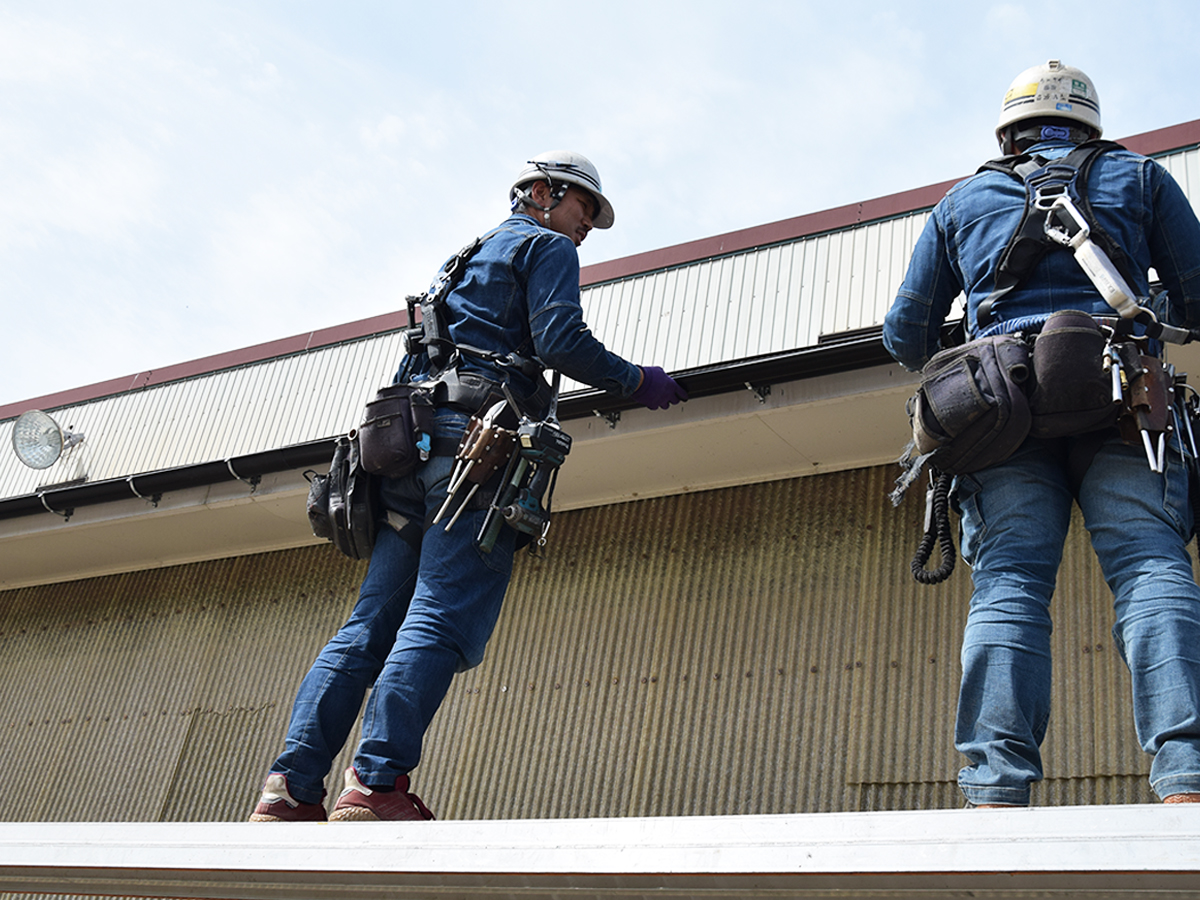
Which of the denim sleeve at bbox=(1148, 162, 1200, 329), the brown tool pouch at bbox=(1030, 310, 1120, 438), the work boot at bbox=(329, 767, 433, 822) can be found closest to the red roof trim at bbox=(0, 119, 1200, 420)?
the denim sleeve at bbox=(1148, 162, 1200, 329)

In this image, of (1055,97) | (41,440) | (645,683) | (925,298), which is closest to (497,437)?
(925,298)

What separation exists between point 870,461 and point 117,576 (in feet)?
18.3

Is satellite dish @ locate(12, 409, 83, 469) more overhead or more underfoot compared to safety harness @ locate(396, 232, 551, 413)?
more overhead

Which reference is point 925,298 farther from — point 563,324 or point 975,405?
point 563,324

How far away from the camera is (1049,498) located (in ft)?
10.2

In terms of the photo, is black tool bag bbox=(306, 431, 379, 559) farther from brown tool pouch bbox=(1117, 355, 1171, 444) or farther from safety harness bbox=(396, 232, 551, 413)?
brown tool pouch bbox=(1117, 355, 1171, 444)

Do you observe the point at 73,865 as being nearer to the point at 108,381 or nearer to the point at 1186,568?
the point at 1186,568

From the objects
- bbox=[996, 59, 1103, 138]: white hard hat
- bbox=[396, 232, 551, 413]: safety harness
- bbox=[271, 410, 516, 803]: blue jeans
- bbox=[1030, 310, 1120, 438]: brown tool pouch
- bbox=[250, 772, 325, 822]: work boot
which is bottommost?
bbox=[250, 772, 325, 822]: work boot

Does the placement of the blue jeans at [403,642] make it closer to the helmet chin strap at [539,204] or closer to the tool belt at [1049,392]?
the helmet chin strap at [539,204]

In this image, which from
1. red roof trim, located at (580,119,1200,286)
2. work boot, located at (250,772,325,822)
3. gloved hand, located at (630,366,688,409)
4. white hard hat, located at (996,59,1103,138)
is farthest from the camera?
red roof trim, located at (580,119,1200,286)

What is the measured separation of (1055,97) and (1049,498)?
130cm

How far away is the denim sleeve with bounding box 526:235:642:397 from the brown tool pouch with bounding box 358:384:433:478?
445mm

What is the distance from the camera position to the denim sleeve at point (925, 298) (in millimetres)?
3602

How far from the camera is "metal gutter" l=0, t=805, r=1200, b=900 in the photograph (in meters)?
2.14
